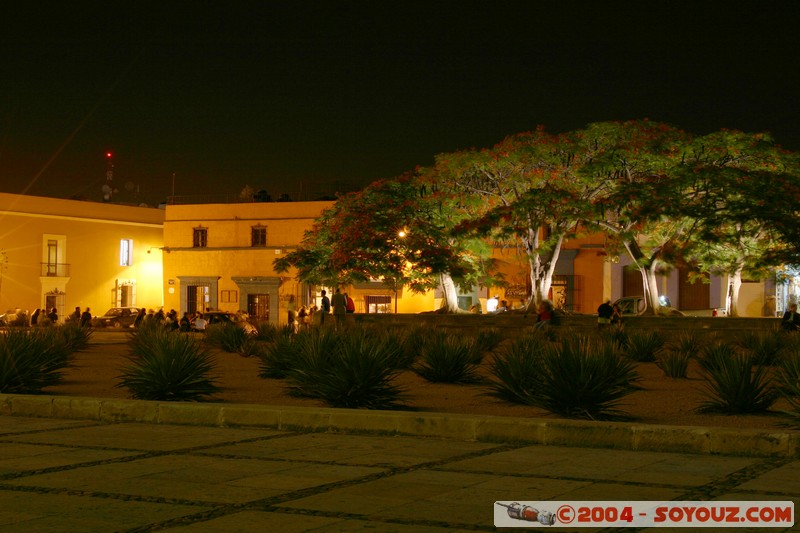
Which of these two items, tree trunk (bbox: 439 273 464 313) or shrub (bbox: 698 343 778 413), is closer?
shrub (bbox: 698 343 778 413)

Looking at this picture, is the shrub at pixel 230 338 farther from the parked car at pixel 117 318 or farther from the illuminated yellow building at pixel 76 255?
the illuminated yellow building at pixel 76 255

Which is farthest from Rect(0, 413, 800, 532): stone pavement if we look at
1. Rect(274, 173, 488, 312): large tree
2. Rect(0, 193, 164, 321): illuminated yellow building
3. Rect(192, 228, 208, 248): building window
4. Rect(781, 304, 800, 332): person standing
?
Rect(192, 228, 208, 248): building window

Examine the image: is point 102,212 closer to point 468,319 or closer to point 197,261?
point 197,261

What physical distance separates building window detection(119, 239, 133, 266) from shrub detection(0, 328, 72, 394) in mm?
44197

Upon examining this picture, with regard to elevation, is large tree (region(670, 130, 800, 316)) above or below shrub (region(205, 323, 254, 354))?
above

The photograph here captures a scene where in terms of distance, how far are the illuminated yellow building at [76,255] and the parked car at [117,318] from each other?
507 cm

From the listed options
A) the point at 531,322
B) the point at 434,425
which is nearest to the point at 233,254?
the point at 531,322

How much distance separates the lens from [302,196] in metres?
57.8

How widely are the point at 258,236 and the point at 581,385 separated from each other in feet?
148

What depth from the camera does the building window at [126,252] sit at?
60.4 meters

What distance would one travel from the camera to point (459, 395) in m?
15.1

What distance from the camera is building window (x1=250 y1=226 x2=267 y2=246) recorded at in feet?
184

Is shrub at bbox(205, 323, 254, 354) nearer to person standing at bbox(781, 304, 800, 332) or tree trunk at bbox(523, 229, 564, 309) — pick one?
tree trunk at bbox(523, 229, 564, 309)

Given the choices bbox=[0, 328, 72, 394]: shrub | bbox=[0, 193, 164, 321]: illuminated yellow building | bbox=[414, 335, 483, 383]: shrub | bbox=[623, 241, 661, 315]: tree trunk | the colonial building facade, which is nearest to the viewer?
bbox=[0, 328, 72, 394]: shrub
